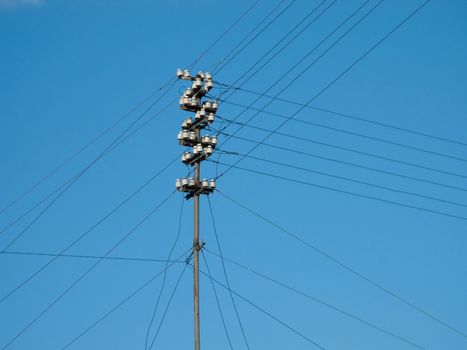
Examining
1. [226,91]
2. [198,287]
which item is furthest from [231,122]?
[198,287]

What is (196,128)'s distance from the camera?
6162 centimetres

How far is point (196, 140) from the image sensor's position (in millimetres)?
61438

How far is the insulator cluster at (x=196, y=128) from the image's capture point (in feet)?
200

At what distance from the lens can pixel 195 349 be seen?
2309 inches

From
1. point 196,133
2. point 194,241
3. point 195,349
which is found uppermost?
point 196,133

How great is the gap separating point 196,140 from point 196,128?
50cm

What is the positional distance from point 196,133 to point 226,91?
206 cm

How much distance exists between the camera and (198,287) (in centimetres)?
5981

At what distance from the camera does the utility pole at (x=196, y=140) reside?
6072 cm

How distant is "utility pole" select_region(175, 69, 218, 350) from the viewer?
199ft

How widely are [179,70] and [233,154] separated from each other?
3822 millimetres

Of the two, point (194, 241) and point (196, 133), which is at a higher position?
point (196, 133)

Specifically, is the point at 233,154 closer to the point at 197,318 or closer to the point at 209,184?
the point at 209,184

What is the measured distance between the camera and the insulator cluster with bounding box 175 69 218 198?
60.8 metres
